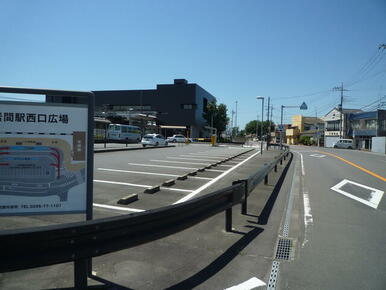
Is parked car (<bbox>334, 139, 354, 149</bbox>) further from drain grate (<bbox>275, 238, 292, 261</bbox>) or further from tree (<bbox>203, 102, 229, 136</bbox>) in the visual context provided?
drain grate (<bbox>275, 238, 292, 261</bbox>)

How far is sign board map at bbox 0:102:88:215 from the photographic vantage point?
3.36m

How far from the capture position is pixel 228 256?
432 cm

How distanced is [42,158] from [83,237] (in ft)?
3.73

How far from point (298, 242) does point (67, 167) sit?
3900mm

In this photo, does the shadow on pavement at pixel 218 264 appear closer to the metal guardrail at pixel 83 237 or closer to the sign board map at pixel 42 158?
the metal guardrail at pixel 83 237

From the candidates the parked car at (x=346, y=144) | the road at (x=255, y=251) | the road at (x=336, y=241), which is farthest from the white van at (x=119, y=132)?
the parked car at (x=346, y=144)

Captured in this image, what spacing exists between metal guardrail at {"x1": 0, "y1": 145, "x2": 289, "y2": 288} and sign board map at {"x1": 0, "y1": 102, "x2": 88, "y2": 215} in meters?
0.78

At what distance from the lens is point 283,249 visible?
477 centimetres

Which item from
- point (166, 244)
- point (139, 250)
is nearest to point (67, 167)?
point (139, 250)

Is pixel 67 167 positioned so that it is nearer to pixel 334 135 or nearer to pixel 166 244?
pixel 166 244

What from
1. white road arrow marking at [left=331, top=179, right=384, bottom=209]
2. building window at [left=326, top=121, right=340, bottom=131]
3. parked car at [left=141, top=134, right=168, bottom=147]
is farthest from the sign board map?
building window at [left=326, top=121, right=340, bottom=131]

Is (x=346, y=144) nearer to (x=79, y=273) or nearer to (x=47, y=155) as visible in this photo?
(x=47, y=155)

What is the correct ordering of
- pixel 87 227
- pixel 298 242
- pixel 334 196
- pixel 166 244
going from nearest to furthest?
pixel 87 227, pixel 166 244, pixel 298 242, pixel 334 196

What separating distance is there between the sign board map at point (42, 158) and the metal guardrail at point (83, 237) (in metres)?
0.78
